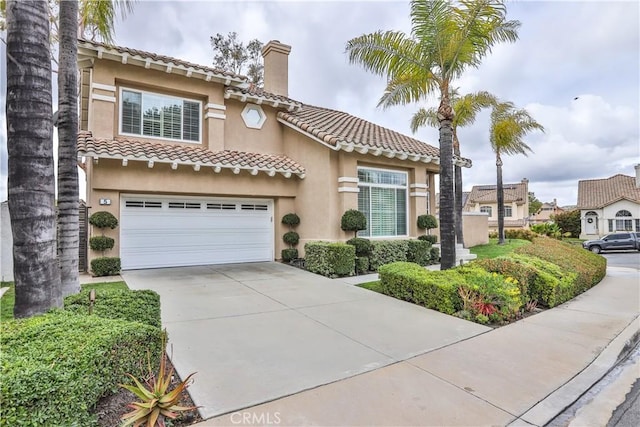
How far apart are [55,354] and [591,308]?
9898mm

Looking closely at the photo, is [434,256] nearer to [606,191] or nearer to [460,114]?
[460,114]

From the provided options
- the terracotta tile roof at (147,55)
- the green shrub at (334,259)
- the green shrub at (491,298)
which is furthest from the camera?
the green shrub at (334,259)

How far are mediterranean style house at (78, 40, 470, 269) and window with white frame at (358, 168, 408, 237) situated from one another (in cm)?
4

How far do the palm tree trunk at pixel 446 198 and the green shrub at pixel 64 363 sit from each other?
771cm

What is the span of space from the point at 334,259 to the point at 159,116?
25.8 feet

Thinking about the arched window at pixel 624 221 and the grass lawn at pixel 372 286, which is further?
the arched window at pixel 624 221

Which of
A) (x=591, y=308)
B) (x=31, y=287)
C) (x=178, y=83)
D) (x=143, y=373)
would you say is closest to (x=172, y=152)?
(x=178, y=83)

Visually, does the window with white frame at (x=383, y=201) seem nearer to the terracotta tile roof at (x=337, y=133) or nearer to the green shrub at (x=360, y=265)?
the terracotta tile roof at (x=337, y=133)

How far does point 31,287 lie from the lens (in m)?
3.52

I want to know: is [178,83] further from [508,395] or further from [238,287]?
[508,395]

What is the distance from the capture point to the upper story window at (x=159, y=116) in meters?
11.4

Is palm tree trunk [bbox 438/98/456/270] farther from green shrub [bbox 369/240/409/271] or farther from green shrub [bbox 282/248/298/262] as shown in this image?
green shrub [bbox 282/248/298/262]

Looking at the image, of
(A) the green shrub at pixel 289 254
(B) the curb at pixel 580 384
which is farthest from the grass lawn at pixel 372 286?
(B) the curb at pixel 580 384

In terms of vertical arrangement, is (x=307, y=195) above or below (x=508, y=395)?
above
